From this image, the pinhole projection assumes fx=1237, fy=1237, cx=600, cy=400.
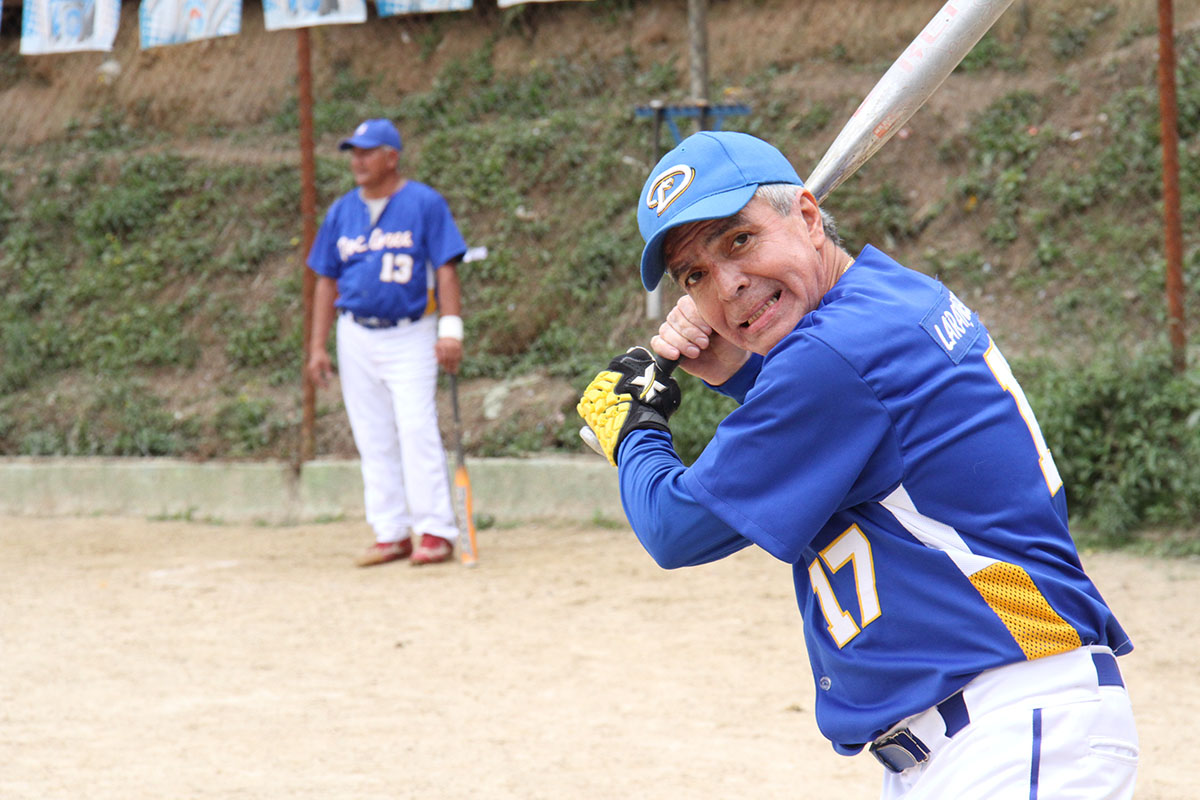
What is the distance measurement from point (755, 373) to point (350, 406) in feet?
15.8

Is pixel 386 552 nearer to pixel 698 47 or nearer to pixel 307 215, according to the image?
pixel 307 215

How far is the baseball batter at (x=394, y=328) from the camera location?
6617 millimetres

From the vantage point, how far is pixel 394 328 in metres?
6.73

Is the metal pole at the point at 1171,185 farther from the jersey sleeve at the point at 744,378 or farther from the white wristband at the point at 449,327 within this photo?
the jersey sleeve at the point at 744,378

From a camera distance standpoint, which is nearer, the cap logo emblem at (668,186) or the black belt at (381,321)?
the cap logo emblem at (668,186)

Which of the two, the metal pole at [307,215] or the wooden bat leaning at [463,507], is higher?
the metal pole at [307,215]

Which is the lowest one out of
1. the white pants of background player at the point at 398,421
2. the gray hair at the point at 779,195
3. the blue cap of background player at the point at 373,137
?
the white pants of background player at the point at 398,421

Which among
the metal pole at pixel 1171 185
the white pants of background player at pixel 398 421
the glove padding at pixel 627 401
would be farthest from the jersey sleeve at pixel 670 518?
the metal pole at pixel 1171 185

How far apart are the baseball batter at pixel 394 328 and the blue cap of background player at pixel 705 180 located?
463 cm

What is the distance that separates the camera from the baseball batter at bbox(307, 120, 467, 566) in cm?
662

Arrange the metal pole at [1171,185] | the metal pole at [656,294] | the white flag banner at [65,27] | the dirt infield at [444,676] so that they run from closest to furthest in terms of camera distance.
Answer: the dirt infield at [444,676] → the metal pole at [1171,185] → the metal pole at [656,294] → the white flag banner at [65,27]

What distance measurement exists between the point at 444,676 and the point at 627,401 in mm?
2825

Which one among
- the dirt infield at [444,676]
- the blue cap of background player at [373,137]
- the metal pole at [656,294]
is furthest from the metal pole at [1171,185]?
the blue cap of background player at [373,137]

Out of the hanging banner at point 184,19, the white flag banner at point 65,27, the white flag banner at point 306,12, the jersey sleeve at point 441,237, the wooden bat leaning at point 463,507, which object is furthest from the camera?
the white flag banner at point 65,27
